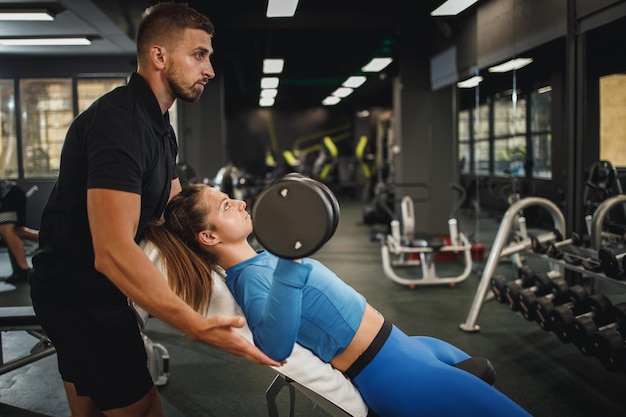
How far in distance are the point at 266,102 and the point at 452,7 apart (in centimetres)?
1162

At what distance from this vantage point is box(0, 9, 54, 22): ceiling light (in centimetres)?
534

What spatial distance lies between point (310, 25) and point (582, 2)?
318cm

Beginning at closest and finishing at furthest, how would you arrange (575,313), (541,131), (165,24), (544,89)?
(165,24)
(575,313)
(544,89)
(541,131)

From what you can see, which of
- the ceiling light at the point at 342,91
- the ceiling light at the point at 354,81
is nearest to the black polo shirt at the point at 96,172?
the ceiling light at the point at 354,81

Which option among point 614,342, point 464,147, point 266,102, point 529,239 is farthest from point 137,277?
point 266,102

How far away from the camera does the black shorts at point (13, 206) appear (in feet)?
16.1

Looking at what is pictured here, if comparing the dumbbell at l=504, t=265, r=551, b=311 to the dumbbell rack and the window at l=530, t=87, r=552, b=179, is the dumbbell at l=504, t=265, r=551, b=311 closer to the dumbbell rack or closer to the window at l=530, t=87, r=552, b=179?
the dumbbell rack

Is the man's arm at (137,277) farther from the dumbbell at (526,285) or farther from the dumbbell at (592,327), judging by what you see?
the dumbbell at (526,285)

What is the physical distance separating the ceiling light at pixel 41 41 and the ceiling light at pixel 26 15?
121 cm

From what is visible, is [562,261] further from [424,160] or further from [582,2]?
[424,160]

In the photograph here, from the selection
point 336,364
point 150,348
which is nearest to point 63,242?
point 336,364

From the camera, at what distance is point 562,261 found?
2941 mm

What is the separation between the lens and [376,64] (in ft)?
29.7

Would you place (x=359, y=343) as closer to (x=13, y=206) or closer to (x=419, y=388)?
(x=419, y=388)
